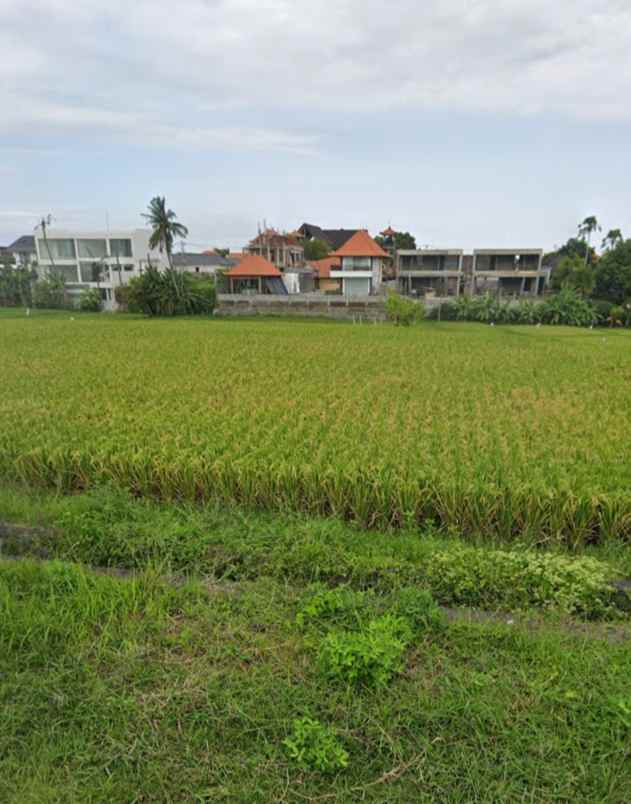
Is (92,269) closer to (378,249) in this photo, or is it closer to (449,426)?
(378,249)

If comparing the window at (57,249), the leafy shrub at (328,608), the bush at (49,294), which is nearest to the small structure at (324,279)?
the bush at (49,294)

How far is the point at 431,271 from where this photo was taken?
42.7 metres

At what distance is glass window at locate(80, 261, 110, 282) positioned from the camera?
40.8 meters

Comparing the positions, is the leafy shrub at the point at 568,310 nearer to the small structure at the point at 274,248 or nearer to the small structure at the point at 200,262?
the small structure at the point at 274,248

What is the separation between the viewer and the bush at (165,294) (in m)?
30.3

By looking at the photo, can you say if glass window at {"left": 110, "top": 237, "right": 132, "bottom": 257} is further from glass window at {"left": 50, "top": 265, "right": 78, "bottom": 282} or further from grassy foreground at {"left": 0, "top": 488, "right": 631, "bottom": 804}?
grassy foreground at {"left": 0, "top": 488, "right": 631, "bottom": 804}

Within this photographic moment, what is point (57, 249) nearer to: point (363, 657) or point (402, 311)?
point (402, 311)

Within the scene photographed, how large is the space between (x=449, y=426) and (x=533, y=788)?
4393 millimetres

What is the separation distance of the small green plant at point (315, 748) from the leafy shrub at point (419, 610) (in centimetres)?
83

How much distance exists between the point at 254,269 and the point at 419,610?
35.8m

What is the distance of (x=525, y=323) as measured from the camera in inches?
1225

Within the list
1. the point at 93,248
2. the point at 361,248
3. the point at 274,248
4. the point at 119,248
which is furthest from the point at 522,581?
the point at 93,248

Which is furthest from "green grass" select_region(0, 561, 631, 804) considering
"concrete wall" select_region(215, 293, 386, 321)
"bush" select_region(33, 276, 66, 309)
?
"bush" select_region(33, 276, 66, 309)

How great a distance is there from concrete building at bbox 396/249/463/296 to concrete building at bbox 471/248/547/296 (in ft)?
5.38
